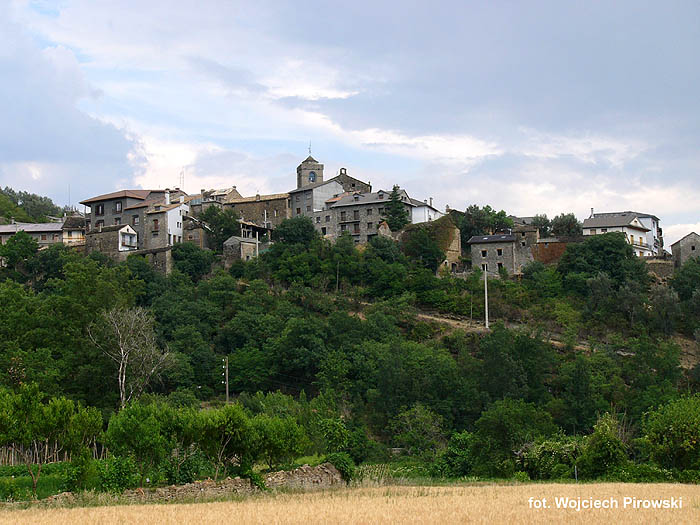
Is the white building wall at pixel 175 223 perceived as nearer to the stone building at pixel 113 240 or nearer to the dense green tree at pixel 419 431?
the stone building at pixel 113 240

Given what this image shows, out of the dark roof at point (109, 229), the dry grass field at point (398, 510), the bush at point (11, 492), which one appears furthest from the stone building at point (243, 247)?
the dry grass field at point (398, 510)

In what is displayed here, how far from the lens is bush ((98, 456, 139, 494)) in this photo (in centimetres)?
3188

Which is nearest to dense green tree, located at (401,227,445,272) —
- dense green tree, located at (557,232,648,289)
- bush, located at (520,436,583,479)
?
dense green tree, located at (557,232,648,289)

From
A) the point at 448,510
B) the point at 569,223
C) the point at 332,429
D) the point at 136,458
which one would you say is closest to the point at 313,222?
the point at 569,223

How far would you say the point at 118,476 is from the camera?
106ft

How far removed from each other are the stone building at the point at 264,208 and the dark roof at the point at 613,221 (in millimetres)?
31898

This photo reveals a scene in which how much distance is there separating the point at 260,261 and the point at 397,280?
13441 millimetres

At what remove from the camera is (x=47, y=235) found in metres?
92.6

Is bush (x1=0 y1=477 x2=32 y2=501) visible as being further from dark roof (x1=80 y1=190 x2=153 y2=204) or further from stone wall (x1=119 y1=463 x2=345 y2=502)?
dark roof (x1=80 y1=190 x2=153 y2=204)

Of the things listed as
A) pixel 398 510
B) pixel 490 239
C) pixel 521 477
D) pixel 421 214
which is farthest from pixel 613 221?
pixel 398 510

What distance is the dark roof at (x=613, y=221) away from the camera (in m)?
82.8

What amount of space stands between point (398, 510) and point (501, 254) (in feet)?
181

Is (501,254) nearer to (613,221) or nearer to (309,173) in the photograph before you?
(613,221)

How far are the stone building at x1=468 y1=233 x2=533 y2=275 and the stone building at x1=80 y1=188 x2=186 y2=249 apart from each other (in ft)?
110
